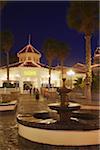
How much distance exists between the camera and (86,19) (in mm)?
22047

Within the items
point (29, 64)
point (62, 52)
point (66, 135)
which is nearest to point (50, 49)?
point (62, 52)

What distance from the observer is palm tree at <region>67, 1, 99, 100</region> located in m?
21.5

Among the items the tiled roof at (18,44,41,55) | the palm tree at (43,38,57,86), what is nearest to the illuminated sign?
the palm tree at (43,38,57,86)

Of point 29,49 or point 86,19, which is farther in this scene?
point 29,49

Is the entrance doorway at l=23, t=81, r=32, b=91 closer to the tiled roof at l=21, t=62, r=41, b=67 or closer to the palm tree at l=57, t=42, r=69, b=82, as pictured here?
the tiled roof at l=21, t=62, r=41, b=67

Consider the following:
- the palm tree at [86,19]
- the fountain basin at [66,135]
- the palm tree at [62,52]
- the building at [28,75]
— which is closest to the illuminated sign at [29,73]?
the building at [28,75]

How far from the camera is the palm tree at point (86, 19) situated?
70.6ft

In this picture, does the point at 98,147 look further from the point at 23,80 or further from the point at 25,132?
the point at 23,80

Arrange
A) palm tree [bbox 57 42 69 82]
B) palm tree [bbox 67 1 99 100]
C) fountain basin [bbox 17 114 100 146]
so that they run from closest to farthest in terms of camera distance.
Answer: fountain basin [bbox 17 114 100 146]
palm tree [bbox 67 1 99 100]
palm tree [bbox 57 42 69 82]

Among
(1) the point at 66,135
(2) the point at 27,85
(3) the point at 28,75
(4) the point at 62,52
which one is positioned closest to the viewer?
(1) the point at 66,135

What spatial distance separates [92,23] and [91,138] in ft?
48.6

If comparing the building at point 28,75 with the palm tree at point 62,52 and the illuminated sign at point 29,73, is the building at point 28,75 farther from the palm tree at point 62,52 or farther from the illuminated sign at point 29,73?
the palm tree at point 62,52

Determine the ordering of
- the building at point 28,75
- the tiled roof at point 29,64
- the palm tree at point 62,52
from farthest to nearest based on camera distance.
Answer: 1. the palm tree at point 62,52
2. the tiled roof at point 29,64
3. the building at point 28,75

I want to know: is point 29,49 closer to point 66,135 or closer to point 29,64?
point 29,64
